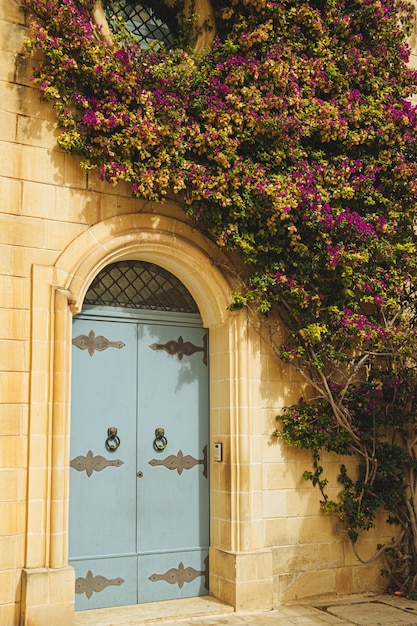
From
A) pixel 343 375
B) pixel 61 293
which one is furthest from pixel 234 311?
pixel 61 293

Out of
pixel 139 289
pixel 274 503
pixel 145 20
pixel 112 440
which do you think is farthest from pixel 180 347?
pixel 145 20

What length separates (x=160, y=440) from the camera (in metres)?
6.35

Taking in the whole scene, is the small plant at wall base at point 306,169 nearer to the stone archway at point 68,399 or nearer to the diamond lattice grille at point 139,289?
the stone archway at point 68,399

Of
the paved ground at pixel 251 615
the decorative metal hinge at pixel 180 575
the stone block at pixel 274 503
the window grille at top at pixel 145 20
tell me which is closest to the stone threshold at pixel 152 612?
the paved ground at pixel 251 615

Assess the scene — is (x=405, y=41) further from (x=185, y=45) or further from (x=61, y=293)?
(x=61, y=293)

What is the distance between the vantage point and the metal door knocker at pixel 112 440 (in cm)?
609

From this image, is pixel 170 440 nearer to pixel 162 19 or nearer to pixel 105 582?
pixel 105 582

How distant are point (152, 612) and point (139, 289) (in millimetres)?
2775

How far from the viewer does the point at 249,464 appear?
6.25m

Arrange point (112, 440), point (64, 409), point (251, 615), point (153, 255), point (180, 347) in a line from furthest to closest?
1. point (180, 347)
2. point (153, 255)
3. point (112, 440)
4. point (251, 615)
5. point (64, 409)

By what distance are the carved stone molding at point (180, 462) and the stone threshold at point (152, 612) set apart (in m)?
1.11

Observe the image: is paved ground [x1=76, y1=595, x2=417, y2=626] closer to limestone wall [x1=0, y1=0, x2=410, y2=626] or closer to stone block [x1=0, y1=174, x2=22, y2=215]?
limestone wall [x1=0, y1=0, x2=410, y2=626]

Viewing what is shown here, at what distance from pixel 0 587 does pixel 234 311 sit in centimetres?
296

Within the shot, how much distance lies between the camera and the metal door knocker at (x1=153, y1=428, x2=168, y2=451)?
6316 millimetres
